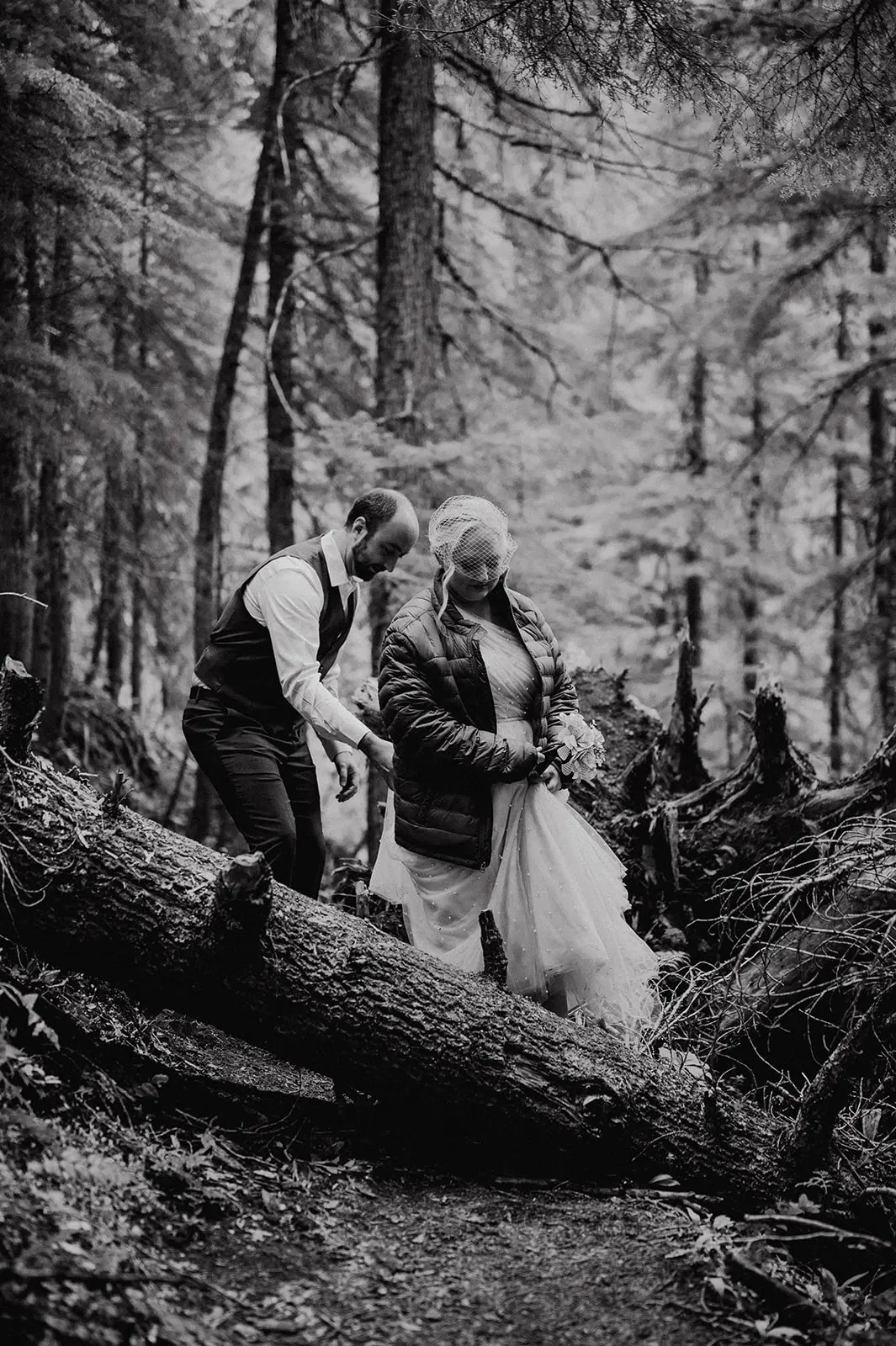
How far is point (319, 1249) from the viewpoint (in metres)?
2.89

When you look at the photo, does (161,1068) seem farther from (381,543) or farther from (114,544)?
(114,544)

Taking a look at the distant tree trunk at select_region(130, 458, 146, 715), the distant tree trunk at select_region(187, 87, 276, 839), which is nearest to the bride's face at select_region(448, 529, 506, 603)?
the distant tree trunk at select_region(187, 87, 276, 839)

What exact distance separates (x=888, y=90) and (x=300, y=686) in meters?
3.72

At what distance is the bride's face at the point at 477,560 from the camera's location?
4.18 metres

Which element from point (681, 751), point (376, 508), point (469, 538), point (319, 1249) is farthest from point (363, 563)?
point (681, 751)

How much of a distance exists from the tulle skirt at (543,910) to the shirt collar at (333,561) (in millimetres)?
1253

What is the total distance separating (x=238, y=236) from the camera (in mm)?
11203

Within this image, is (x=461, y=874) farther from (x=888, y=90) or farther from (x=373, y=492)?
(x=888, y=90)

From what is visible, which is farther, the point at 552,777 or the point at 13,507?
the point at 13,507

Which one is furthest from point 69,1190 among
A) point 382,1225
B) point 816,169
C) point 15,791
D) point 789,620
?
point 789,620

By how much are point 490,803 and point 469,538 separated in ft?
3.87

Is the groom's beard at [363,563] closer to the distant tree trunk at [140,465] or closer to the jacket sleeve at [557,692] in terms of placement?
the jacket sleeve at [557,692]

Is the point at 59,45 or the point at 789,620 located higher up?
the point at 59,45

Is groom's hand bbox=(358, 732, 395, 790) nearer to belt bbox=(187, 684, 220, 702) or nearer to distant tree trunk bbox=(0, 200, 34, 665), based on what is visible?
belt bbox=(187, 684, 220, 702)
